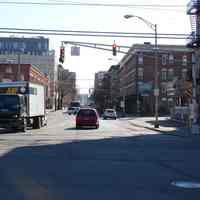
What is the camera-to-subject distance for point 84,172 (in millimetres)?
14656

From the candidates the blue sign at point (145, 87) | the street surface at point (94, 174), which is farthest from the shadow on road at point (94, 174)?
the blue sign at point (145, 87)

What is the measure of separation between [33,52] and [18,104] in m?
147

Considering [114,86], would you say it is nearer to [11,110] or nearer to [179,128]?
[179,128]

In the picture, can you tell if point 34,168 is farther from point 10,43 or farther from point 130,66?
point 10,43

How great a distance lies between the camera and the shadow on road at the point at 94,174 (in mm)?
11227

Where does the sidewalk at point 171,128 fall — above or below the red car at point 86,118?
below

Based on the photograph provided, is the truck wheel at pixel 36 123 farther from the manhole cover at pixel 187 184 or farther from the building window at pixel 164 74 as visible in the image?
the building window at pixel 164 74

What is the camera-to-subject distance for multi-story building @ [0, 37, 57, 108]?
175 m

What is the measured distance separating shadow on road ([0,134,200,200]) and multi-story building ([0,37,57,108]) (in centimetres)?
15268

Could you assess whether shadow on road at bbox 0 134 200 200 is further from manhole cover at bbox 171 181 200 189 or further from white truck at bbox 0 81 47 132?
white truck at bbox 0 81 47 132

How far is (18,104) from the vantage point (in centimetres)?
3803

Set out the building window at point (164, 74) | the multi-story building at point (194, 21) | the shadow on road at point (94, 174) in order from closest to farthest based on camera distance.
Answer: the shadow on road at point (94, 174) < the multi-story building at point (194, 21) < the building window at point (164, 74)

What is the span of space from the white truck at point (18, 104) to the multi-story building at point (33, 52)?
428 ft

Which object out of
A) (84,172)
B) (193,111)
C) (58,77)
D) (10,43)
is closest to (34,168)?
(84,172)
